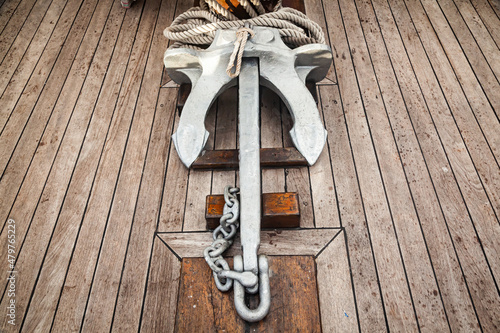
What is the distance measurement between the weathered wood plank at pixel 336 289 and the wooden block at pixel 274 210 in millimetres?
174

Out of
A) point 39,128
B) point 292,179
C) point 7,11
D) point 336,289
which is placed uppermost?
point 7,11

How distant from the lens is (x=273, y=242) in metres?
1.34

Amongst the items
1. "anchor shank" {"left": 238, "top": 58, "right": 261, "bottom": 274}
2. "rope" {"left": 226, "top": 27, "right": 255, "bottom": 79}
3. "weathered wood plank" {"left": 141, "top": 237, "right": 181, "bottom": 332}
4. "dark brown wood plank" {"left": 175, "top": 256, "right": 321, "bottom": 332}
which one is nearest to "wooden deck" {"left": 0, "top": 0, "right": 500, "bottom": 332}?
"weathered wood plank" {"left": 141, "top": 237, "right": 181, "bottom": 332}

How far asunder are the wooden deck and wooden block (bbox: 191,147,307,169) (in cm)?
4

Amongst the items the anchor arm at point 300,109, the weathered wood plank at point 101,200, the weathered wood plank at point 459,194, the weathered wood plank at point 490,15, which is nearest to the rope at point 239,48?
the anchor arm at point 300,109

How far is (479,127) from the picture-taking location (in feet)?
5.46

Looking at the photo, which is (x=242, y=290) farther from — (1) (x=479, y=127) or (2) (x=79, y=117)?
(1) (x=479, y=127)

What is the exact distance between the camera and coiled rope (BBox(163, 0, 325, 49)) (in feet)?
5.13

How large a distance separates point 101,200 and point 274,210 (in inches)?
30.2

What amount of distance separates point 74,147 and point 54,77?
1.93 feet

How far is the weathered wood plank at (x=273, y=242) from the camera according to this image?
132 centimetres

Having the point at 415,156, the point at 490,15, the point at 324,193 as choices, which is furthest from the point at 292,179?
the point at 490,15

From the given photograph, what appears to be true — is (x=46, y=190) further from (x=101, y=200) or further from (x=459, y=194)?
(x=459, y=194)

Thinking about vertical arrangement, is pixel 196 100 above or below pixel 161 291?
above
